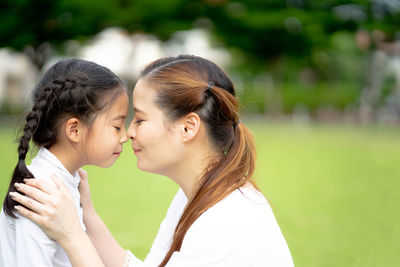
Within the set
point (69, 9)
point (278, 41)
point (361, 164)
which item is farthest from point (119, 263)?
point (278, 41)

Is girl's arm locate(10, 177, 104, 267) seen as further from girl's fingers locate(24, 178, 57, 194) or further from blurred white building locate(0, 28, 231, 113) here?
blurred white building locate(0, 28, 231, 113)

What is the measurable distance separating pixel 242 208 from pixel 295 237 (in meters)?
3.10

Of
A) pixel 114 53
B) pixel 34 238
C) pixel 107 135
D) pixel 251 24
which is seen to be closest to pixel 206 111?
pixel 107 135

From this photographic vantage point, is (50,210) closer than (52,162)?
Yes

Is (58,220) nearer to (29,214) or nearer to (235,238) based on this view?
(29,214)

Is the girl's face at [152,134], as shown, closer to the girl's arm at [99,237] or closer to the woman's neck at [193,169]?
the woman's neck at [193,169]

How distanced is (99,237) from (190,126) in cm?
65

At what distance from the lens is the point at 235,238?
59.7 inches

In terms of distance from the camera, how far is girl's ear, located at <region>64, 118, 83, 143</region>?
6.07ft

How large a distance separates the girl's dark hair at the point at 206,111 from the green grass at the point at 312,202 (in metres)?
0.18

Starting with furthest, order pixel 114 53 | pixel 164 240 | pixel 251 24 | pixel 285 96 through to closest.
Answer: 1. pixel 114 53
2. pixel 285 96
3. pixel 251 24
4. pixel 164 240

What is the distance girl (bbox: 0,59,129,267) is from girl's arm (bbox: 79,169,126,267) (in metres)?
0.12

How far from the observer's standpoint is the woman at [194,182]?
154cm

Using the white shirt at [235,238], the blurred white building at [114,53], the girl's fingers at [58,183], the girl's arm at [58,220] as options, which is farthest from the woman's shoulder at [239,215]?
the blurred white building at [114,53]
